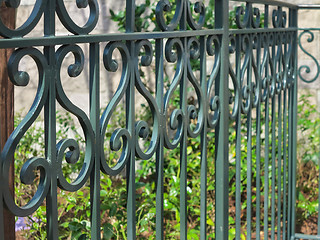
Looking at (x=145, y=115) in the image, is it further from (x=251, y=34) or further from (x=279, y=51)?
(x=251, y=34)

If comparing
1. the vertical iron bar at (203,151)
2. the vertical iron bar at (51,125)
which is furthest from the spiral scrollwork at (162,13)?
the vertical iron bar at (51,125)

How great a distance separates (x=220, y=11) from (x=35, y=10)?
0.89 m

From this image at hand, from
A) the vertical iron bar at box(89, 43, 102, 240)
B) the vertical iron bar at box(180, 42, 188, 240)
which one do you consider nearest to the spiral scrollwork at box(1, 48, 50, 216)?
the vertical iron bar at box(89, 43, 102, 240)

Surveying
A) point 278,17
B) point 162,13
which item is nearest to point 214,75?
point 162,13

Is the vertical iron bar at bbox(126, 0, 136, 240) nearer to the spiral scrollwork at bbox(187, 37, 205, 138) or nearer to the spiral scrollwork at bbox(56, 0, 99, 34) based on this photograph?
the spiral scrollwork at bbox(56, 0, 99, 34)

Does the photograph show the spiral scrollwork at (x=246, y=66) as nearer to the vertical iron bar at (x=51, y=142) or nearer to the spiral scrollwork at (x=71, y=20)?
the spiral scrollwork at (x=71, y=20)

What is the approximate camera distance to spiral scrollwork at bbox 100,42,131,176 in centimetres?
119

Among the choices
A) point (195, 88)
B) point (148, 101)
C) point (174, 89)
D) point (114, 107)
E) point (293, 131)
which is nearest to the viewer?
point (114, 107)

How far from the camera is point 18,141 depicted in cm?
96

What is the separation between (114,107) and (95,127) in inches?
2.6

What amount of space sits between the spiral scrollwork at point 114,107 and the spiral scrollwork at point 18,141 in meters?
0.19

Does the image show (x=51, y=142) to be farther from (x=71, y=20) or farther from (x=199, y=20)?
(x=199, y=20)

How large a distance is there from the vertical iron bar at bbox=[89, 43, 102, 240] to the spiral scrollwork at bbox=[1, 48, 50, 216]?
15 centimetres

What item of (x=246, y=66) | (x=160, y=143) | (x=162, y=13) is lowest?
(x=160, y=143)
